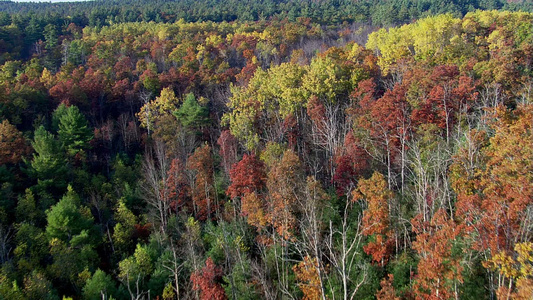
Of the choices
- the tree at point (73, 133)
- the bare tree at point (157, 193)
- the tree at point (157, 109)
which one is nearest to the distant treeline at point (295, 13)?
the tree at point (157, 109)

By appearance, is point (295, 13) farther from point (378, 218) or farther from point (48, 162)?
point (378, 218)

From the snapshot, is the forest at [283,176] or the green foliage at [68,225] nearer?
the forest at [283,176]

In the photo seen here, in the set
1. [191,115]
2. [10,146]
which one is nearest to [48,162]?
[10,146]

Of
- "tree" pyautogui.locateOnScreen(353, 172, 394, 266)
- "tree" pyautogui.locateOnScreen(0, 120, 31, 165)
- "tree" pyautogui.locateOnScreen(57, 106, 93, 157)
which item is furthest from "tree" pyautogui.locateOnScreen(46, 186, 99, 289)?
"tree" pyautogui.locateOnScreen(353, 172, 394, 266)

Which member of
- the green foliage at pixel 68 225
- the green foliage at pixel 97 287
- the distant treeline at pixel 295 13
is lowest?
the green foliage at pixel 97 287

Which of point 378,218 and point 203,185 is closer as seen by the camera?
point 378,218

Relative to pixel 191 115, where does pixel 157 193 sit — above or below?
below

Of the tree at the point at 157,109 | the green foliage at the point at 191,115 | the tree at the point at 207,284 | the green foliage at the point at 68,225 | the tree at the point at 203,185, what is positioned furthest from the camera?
the tree at the point at 157,109

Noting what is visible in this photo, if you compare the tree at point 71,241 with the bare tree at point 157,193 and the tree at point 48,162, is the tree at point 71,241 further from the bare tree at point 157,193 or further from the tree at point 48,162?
the tree at point 48,162

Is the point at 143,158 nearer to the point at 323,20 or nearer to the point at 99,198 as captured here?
the point at 99,198
